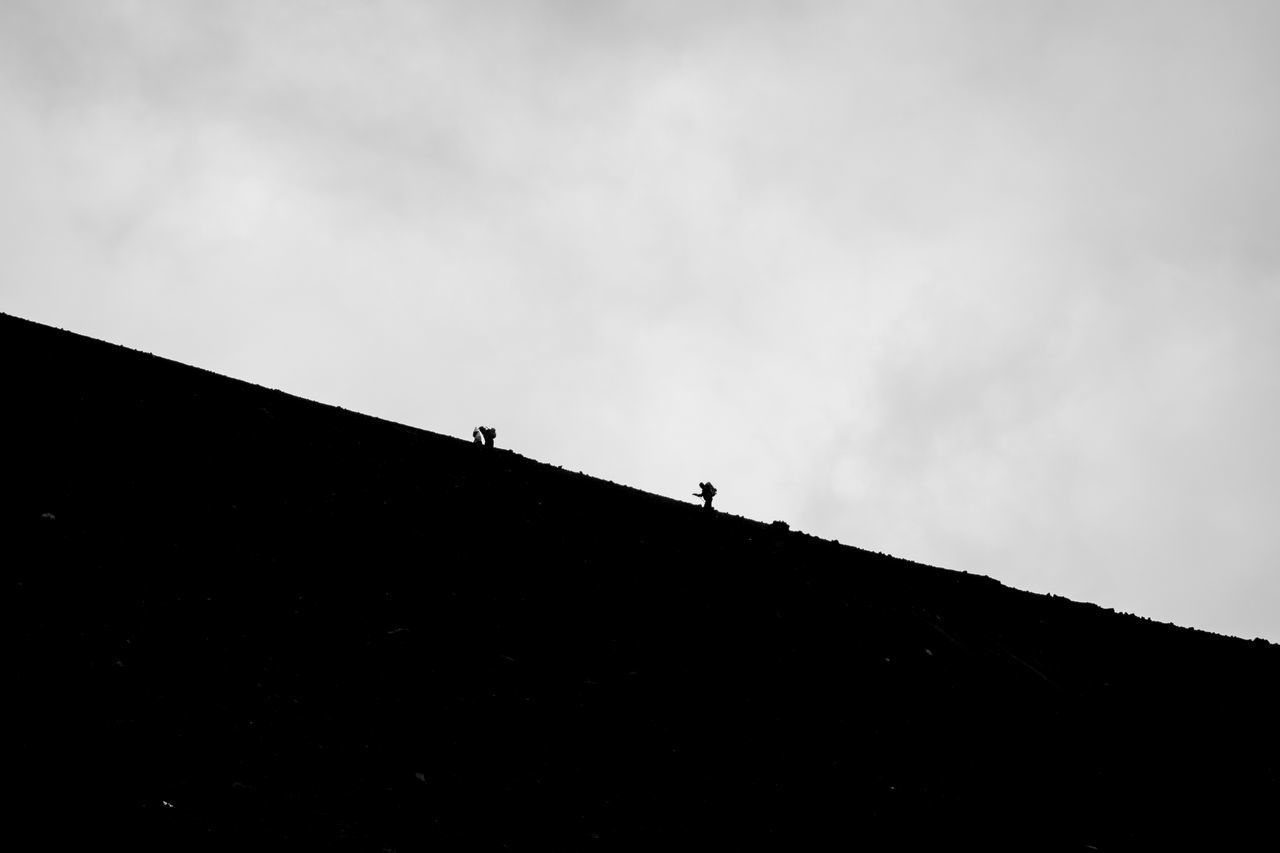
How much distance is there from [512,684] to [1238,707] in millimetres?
5782

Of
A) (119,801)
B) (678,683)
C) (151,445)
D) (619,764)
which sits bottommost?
(119,801)

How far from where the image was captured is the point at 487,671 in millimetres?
5016

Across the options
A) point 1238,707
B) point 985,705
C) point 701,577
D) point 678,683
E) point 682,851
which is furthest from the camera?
point 1238,707

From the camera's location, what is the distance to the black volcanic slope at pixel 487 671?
3.89 meters

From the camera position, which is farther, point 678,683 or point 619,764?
point 678,683

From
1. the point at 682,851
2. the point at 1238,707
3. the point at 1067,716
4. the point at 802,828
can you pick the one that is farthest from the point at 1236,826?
the point at 682,851

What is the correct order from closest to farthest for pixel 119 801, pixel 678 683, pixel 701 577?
pixel 119 801
pixel 678 683
pixel 701 577

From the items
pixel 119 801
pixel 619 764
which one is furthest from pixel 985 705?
pixel 119 801

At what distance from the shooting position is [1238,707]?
7844 millimetres

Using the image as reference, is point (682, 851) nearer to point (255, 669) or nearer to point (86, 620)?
point (255, 669)

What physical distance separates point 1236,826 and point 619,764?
12.0ft

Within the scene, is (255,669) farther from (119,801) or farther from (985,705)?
(985,705)

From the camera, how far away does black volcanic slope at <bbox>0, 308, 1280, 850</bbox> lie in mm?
3887

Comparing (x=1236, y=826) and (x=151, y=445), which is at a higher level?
(x=151, y=445)
